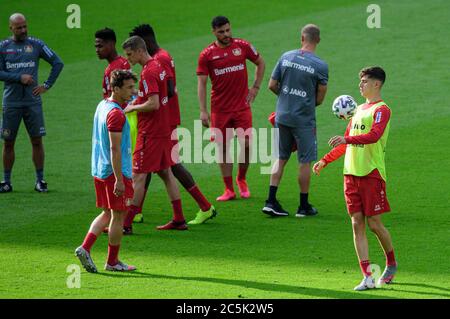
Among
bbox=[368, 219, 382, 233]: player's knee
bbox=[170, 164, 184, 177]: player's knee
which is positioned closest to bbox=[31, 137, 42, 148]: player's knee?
bbox=[170, 164, 184, 177]: player's knee

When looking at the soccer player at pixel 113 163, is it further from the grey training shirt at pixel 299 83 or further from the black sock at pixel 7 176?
the black sock at pixel 7 176

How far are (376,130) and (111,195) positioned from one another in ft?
8.02

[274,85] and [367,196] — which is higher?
[274,85]

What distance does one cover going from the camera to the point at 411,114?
16922 mm

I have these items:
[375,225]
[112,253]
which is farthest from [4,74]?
[375,225]

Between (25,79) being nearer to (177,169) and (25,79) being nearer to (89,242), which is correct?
(177,169)

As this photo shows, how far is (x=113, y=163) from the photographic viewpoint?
357 inches

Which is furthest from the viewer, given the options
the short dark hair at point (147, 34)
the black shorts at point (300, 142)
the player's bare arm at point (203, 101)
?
the player's bare arm at point (203, 101)

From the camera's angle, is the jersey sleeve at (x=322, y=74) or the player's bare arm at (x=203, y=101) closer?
the jersey sleeve at (x=322, y=74)

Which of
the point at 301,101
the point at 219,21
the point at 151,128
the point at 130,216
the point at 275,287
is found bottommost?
the point at 275,287

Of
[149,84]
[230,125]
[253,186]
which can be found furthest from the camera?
[253,186]

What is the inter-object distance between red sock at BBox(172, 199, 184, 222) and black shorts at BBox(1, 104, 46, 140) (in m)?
3.01

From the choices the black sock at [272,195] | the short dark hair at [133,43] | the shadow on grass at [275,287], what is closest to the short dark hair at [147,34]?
the short dark hair at [133,43]

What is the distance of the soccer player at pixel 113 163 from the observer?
908 cm
